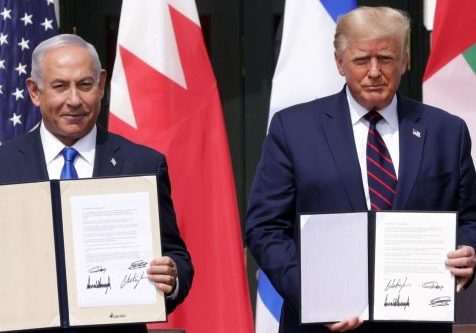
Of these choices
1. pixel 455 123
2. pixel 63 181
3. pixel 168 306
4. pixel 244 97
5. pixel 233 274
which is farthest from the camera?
pixel 244 97

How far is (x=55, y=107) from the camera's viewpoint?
344 centimetres

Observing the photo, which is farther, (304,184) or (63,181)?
(304,184)

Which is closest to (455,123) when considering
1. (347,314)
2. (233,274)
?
(347,314)

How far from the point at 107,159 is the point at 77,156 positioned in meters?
0.09

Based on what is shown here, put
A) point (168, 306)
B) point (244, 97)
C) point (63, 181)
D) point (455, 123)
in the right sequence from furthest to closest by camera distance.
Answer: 1. point (244, 97)
2. point (455, 123)
3. point (168, 306)
4. point (63, 181)

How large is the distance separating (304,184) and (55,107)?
797mm

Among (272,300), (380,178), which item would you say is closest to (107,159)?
(380,178)

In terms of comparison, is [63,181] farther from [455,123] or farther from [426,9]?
[426,9]

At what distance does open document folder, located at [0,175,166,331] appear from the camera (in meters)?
3.32

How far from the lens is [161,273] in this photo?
3342mm

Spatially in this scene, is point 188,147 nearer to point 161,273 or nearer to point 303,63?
point 303,63

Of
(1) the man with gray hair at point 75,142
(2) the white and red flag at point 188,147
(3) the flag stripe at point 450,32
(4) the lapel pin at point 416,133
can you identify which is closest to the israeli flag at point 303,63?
(2) the white and red flag at point 188,147

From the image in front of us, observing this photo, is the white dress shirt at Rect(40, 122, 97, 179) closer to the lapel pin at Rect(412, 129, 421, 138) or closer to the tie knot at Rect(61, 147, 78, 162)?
the tie knot at Rect(61, 147, 78, 162)

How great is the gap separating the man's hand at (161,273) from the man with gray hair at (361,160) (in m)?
0.40
